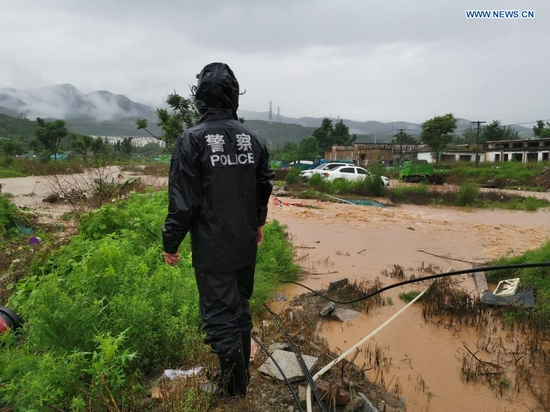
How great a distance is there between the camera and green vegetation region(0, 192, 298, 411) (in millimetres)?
1780

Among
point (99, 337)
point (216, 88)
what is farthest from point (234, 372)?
point (216, 88)

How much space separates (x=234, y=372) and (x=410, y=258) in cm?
587

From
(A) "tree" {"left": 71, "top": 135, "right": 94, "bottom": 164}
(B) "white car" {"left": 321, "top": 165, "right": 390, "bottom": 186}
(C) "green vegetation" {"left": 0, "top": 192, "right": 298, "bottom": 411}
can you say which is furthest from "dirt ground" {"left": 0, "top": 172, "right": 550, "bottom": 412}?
(B) "white car" {"left": 321, "top": 165, "right": 390, "bottom": 186}

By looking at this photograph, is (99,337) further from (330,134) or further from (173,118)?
(330,134)

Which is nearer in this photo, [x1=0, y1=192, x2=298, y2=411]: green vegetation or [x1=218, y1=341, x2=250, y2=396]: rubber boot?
[x1=0, y1=192, x2=298, y2=411]: green vegetation

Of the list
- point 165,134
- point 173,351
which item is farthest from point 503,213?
point 173,351

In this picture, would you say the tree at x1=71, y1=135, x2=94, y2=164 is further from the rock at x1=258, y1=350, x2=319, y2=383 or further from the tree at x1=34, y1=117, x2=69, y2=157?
the rock at x1=258, y1=350, x2=319, y2=383

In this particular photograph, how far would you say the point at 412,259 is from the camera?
708cm

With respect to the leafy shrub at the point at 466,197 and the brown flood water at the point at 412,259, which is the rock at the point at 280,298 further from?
the leafy shrub at the point at 466,197

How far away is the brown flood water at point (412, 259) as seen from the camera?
2.89 m

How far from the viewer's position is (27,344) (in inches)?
83.6

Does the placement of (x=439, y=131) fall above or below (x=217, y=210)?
above

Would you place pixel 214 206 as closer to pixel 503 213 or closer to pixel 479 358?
pixel 479 358

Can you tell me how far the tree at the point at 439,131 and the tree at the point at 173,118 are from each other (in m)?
27.3
